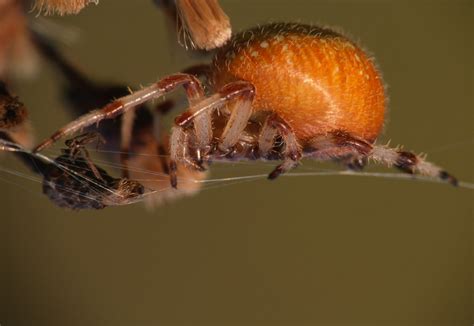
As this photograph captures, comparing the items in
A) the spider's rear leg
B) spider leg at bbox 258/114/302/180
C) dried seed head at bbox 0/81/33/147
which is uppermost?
the spider's rear leg

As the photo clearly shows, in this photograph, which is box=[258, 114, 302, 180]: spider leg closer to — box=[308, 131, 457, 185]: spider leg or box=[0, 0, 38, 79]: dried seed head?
box=[308, 131, 457, 185]: spider leg

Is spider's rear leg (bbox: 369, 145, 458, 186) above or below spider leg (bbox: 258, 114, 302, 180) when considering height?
above

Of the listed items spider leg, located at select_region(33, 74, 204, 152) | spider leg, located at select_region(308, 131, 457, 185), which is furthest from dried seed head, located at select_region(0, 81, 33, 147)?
spider leg, located at select_region(308, 131, 457, 185)

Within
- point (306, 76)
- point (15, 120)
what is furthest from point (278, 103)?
Result: point (15, 120)

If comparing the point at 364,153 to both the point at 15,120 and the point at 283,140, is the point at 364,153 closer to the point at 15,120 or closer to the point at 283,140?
the point at 283,140

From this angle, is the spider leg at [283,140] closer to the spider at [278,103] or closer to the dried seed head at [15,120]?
the spider at [278,103]

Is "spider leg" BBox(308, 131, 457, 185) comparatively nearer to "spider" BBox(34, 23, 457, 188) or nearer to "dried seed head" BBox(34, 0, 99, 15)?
"spider" BBox(34, 23, 457, 188)
